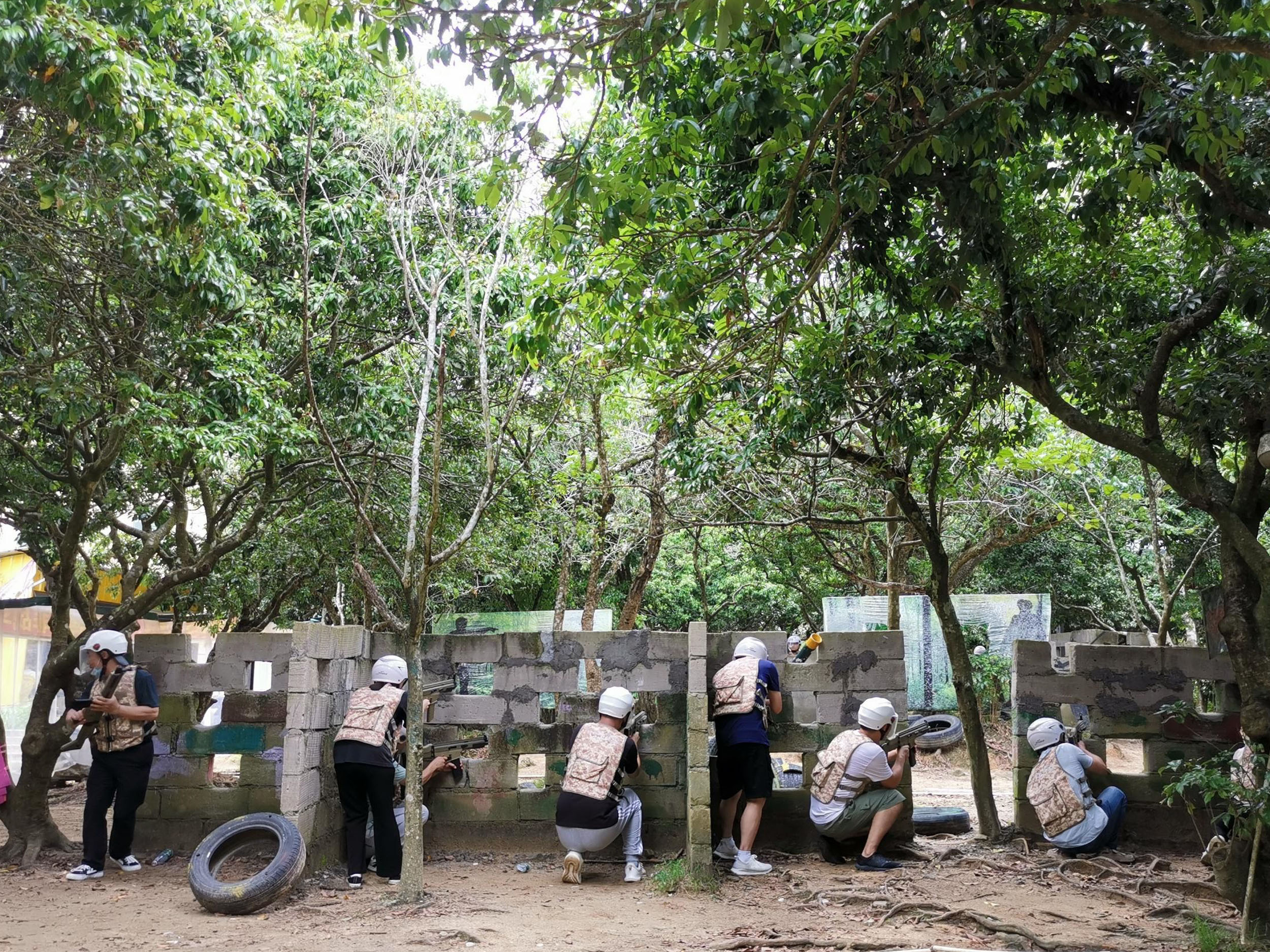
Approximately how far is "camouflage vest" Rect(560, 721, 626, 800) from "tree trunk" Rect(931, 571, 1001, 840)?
11.1 feet

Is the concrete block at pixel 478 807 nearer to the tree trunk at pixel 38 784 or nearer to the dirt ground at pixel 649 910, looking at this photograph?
the dirt ground at pixel 649 910

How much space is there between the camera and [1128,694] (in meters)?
9.43

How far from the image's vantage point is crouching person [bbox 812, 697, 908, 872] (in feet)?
28.1

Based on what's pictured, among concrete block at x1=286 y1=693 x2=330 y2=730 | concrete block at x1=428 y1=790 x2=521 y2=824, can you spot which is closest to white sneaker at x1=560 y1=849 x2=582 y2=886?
concrete block at x1=428 y1=790 x2=521 y2=824

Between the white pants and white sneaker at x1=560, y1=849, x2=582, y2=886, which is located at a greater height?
the white pants

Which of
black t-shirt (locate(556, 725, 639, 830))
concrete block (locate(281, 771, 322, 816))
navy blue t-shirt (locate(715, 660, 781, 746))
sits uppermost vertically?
navy blue t-shirt (locate(715, 660, 781, 746))

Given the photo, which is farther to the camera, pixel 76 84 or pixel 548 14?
pixel 76 84

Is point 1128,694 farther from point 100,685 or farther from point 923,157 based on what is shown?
point 100,685

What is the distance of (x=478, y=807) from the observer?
9211 millimetres

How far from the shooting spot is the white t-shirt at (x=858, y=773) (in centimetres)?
855

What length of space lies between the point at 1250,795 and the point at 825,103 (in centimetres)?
444

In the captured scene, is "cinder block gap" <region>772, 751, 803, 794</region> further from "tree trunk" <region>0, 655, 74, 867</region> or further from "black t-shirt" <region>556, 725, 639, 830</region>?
"tree trunk" <region>0, 655, 74, 867</region>

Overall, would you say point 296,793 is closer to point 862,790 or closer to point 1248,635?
point 862,790

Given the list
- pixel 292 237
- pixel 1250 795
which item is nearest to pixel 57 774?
pixel 292 237
